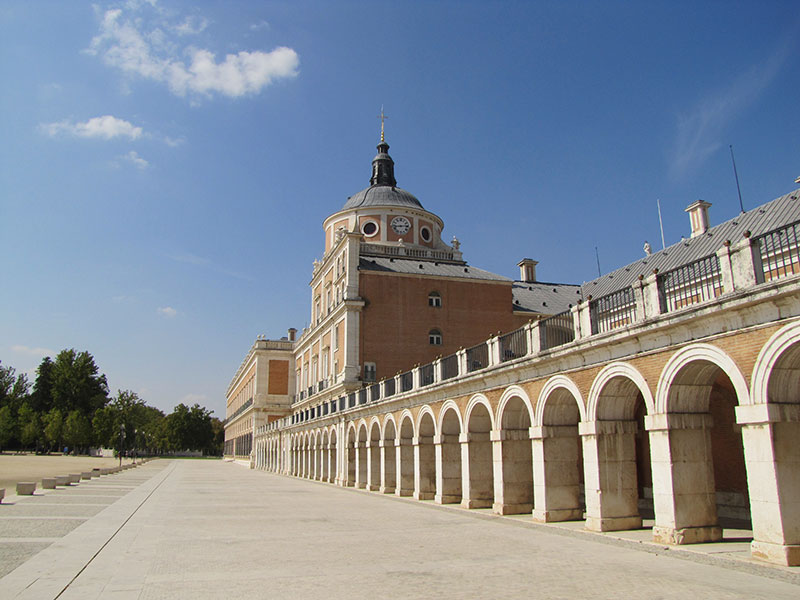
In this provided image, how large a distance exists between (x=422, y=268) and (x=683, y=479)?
110ft

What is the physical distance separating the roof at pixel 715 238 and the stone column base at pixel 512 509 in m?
7.77

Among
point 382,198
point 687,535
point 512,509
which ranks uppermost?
point 382,198

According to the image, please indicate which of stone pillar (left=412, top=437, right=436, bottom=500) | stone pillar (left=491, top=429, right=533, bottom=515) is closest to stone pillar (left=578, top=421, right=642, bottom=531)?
stone pillar (left=491, top=429, right=533, bottom=515)

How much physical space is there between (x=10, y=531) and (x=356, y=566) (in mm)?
8193

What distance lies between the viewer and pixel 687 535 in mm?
11859

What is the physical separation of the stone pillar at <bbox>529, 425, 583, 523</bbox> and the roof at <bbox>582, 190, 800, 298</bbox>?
5.85 metres

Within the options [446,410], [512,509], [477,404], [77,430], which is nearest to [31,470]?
[446,410]

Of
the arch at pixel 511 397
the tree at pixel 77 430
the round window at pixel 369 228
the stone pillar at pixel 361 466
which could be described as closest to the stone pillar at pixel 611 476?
the arch at pixel 511 397

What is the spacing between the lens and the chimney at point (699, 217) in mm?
28594

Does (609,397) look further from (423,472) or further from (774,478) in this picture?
(423,472)

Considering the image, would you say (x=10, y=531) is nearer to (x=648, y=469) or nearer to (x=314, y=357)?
(x=648, y=469)

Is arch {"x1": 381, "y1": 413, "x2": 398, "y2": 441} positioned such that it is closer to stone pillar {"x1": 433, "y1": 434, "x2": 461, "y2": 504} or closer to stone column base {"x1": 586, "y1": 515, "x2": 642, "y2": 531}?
stone pillar {"x1": 433, "y1": 434, "x2": 461, "y2": 504}

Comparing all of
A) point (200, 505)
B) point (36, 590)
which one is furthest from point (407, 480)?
point (36, 590)

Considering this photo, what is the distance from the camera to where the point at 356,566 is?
398 inches
